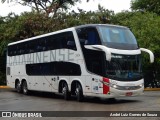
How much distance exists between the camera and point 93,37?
1811 centimetres

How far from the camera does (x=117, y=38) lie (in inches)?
716

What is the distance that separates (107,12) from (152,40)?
9329 millimetres

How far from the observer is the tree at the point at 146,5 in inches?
1683

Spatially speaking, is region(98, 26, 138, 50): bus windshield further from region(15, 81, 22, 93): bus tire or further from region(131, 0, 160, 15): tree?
region(131, 0, 160, 15): tree

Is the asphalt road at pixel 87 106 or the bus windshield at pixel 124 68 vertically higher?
the bus windshield at pixel 124 68

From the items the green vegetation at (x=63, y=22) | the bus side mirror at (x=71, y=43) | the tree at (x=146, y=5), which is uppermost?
the tree at (x=146, y=5)

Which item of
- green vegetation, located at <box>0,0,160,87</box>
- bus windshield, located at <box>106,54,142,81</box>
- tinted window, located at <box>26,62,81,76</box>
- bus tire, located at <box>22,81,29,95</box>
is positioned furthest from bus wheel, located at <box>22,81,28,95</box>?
green vegetation, located at <box>0,0,160,87</box>

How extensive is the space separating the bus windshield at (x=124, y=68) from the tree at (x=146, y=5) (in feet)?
82.0

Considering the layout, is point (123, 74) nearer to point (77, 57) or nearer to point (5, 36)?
point (77, 57)

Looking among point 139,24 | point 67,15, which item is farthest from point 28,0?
point 139,24

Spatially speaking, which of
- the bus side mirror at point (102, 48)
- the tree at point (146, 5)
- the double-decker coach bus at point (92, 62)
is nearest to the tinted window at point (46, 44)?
the double-decker coach bus at point (92, 62)

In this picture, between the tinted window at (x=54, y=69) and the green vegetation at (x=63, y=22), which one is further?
the green vegetation at (x=63, y=22)

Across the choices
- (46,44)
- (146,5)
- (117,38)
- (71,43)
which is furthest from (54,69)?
(146,5)

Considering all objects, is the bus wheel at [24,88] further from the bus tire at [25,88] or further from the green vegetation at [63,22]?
the green vegetation at [63,22]
